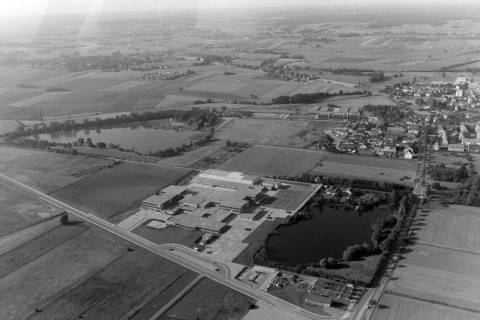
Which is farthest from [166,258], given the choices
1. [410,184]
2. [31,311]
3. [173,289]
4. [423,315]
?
[410,184]

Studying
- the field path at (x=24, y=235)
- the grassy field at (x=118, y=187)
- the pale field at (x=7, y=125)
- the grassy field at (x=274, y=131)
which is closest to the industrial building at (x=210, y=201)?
the grassy field at (x=118, y=187)

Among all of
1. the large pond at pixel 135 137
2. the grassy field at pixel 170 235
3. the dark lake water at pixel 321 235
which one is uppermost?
the large pond at pixel 135 137

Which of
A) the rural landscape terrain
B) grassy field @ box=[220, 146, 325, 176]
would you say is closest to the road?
the rural landscape terrain

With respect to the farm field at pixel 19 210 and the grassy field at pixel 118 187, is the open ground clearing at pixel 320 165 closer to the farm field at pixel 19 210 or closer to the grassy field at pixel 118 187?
the grassy field at pixel 118 187

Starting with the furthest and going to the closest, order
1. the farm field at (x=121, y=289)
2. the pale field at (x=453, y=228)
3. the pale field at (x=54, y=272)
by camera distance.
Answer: the pale field at (x=453, y=228)
the pale field at (x=54, y=272)
the farm field at (x=121, y=289)

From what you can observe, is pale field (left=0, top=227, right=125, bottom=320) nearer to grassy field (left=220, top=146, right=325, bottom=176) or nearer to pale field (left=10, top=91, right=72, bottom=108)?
grassy field (left=220, top=146, right=325, bottom=176)
